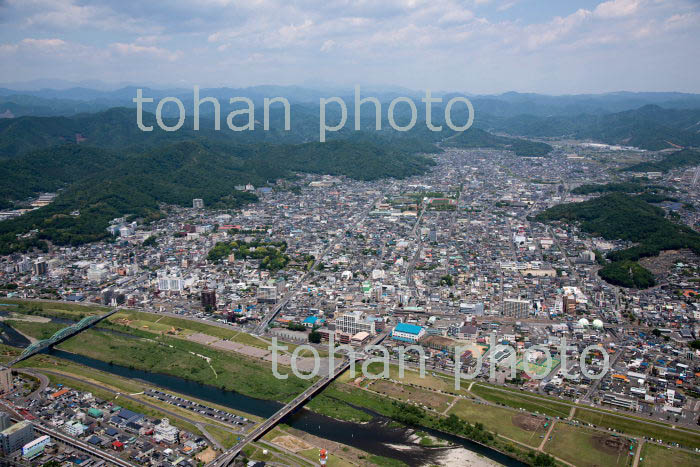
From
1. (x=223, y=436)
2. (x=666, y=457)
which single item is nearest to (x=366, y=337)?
(x=223, y=436)

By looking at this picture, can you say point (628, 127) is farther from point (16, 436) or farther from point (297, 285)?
point (16, 436)

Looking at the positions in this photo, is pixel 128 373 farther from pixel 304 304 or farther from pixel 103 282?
pixel 103 282

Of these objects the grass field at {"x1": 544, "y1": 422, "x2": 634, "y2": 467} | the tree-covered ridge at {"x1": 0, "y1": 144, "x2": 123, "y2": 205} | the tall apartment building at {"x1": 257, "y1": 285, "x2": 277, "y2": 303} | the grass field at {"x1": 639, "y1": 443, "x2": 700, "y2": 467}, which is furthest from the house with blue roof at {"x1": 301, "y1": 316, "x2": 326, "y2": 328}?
the tree-covered ridge at {"x1": 0, "y1": 144, "x2": 123, "y2": 205}

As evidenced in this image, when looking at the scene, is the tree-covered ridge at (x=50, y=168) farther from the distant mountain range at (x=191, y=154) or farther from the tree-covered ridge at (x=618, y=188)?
the tree-covered ridge at (x=618, y=188)

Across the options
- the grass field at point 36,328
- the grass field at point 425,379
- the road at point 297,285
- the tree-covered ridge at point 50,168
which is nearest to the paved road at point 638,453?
the grass field at point 425,379

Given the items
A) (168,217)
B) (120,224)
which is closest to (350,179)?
(168,217)

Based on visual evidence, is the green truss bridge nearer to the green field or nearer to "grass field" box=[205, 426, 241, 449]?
the green field
